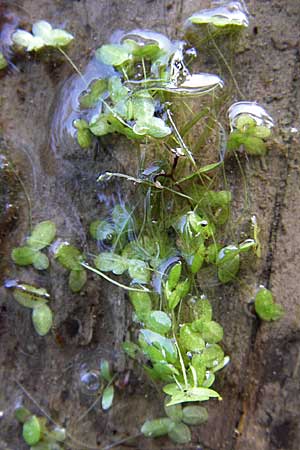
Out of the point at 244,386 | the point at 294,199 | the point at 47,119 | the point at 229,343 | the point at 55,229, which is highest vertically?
the point at 47,119

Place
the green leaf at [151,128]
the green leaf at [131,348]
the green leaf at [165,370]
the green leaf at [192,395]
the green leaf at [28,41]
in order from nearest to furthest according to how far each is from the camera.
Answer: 1. the green leaf at [192,395]
2. the green leaf at [165,370]
3. the green leaf at [151,128]
4. the green leaf at [131,348]
5. the green leaf at [28,41]

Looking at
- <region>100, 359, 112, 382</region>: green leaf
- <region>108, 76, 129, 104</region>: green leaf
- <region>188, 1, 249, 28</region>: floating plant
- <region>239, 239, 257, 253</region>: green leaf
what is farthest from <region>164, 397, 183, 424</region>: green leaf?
<region>188, 1, 249, 28</region>: floating plant

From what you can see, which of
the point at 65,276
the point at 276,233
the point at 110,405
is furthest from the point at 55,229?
the point at 276,233

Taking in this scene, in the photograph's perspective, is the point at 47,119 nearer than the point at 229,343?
No

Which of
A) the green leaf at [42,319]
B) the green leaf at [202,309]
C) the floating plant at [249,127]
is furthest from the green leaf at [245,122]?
the green leaf at [42,319]

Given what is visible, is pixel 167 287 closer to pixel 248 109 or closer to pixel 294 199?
pixel 294 199

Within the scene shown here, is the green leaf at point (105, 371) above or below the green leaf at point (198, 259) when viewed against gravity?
below

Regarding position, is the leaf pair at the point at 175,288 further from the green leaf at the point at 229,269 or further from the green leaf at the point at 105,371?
the green leaf at the point at 105,371

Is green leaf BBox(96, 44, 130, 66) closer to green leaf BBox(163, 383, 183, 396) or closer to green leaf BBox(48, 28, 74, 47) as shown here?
green leaf BBox(48, 28, 74, 47)

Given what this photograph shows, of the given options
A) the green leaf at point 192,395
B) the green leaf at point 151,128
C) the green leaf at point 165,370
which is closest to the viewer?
the green leaf at point 192,395
